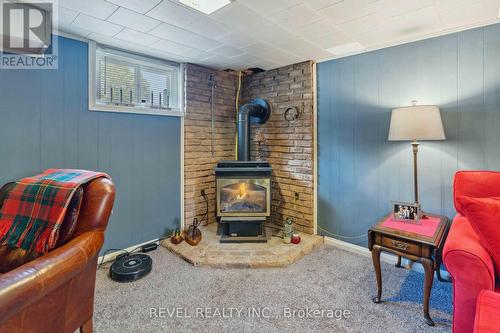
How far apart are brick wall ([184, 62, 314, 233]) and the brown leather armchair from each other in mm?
1828

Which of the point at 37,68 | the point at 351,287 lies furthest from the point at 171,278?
the point at 37,68

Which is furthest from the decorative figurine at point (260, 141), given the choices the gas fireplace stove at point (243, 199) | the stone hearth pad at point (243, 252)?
the stone hearth pad at point (243, 252)

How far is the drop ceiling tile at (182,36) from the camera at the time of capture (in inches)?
88.4

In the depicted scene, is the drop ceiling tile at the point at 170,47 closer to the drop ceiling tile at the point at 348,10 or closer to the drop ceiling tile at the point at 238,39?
the drop ceiling tile at the point at 238,39

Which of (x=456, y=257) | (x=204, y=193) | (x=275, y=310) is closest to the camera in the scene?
(x=456, y=257)

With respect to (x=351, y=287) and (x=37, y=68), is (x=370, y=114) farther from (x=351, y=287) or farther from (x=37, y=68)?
(x=37, y=68)

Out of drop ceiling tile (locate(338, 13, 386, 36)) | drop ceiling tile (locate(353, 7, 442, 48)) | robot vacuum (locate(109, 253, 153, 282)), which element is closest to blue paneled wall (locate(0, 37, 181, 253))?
robot vacuum (locate(109, 253, 153, 282))

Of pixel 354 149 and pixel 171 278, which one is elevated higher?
pixel 354 149

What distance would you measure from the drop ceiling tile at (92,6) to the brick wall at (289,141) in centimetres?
204

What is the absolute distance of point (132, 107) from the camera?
110 inches

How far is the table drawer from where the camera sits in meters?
1.78

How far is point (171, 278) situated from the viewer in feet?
7.69

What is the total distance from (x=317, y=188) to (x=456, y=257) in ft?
6.15

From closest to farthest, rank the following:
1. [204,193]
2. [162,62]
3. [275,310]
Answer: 1. [275,310]
2. [162,62]
3. [204,193]
